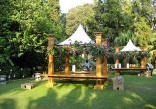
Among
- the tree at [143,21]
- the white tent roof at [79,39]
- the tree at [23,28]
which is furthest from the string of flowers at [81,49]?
the tree at [143,21]

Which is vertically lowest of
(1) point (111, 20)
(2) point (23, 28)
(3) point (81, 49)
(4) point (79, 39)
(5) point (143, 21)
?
(3) point (81, 49)

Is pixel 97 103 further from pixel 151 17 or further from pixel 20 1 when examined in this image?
pixel 151 17

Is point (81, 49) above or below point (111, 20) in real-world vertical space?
below

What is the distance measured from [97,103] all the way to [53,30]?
12.5 meters

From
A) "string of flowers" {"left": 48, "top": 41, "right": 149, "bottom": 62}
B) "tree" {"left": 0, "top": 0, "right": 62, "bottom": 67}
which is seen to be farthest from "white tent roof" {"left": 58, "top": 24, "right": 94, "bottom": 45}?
"tree" {"left": 0, "top": 0, "right": 62, "bottom": 67}

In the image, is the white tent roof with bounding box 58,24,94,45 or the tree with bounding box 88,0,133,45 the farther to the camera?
the tree with bounding box 88,0,133,45

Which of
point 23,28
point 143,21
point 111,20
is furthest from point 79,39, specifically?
point 143,21

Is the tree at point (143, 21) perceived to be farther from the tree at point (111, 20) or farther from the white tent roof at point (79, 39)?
the white tent roof at point (79, 39)

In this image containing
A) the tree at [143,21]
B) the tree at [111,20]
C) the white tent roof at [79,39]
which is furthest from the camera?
the tree at [111,20]

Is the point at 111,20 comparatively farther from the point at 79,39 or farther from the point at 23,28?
the point at 79,39

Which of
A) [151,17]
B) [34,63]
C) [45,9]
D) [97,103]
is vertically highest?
[151,17]

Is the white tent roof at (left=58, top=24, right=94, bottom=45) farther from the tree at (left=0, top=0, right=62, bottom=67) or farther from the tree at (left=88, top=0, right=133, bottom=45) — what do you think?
the tree at (left=88, top=0, right=133, bottom=45)

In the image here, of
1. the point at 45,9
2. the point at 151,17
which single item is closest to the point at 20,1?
the point at 45,9

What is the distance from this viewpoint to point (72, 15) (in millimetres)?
47438
